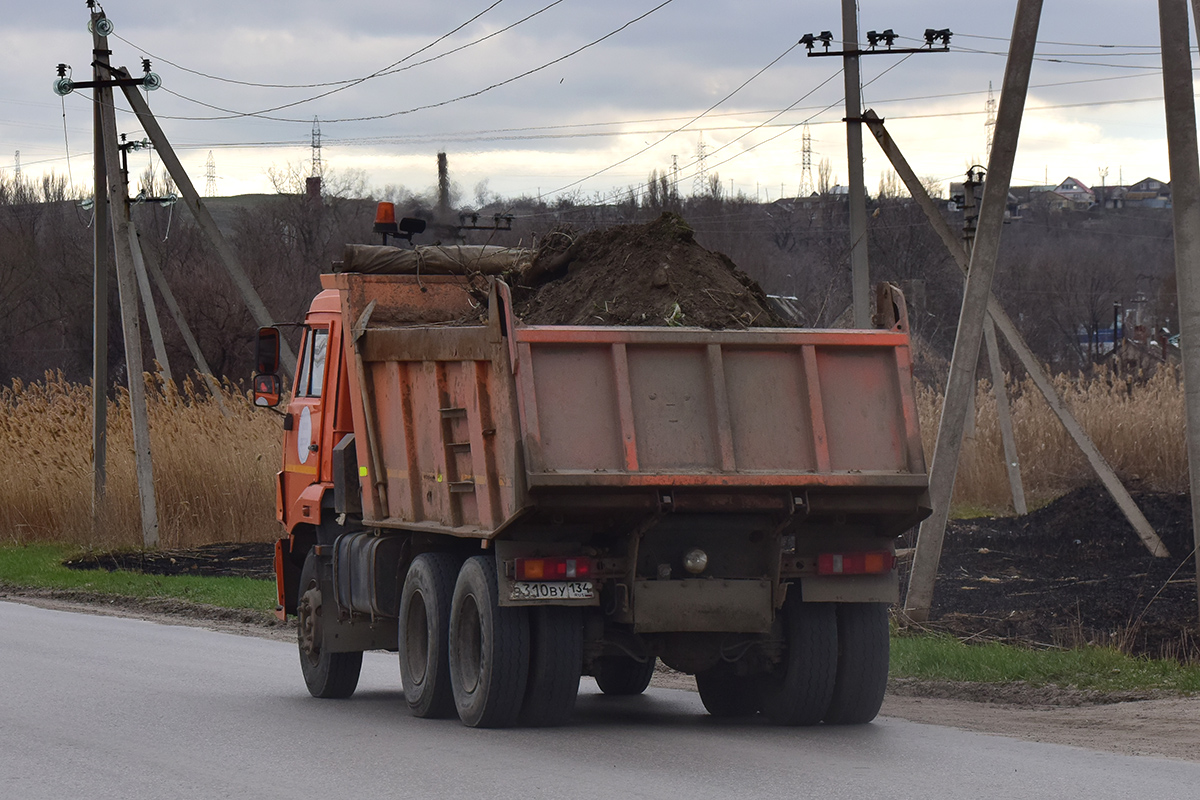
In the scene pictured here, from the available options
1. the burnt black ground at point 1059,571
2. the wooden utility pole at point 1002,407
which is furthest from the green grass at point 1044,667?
the wooden utility pole at point 1002,407

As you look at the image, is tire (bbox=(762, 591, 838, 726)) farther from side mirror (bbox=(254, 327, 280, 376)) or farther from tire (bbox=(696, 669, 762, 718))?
side mirror (bbox=(254, 327, 280, 376))

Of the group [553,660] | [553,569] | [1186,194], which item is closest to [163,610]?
[553,660]

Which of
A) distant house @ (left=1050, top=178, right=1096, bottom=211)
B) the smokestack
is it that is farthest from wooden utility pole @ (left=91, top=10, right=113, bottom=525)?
distant house @ (left=1050, top=178, right=1096, bottom=211)

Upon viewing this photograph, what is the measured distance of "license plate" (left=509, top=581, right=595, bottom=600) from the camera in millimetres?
8625

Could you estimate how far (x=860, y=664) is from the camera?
927 cm

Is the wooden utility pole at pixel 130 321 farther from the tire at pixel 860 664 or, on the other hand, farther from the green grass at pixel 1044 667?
the tire at pixel 860 664

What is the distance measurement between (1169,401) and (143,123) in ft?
55.9

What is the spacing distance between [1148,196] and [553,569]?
4719 inches

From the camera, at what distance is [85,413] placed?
28.8 metres

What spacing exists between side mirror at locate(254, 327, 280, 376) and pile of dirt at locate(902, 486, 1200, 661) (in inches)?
246

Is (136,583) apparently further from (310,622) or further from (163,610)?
(310,622)

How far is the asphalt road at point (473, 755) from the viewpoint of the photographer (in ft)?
23.6

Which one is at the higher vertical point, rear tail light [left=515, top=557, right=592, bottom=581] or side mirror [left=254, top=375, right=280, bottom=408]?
side mirror [left=254, top=375, right=280, bottom=408]

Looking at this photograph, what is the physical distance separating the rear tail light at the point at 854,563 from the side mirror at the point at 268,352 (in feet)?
16.7
